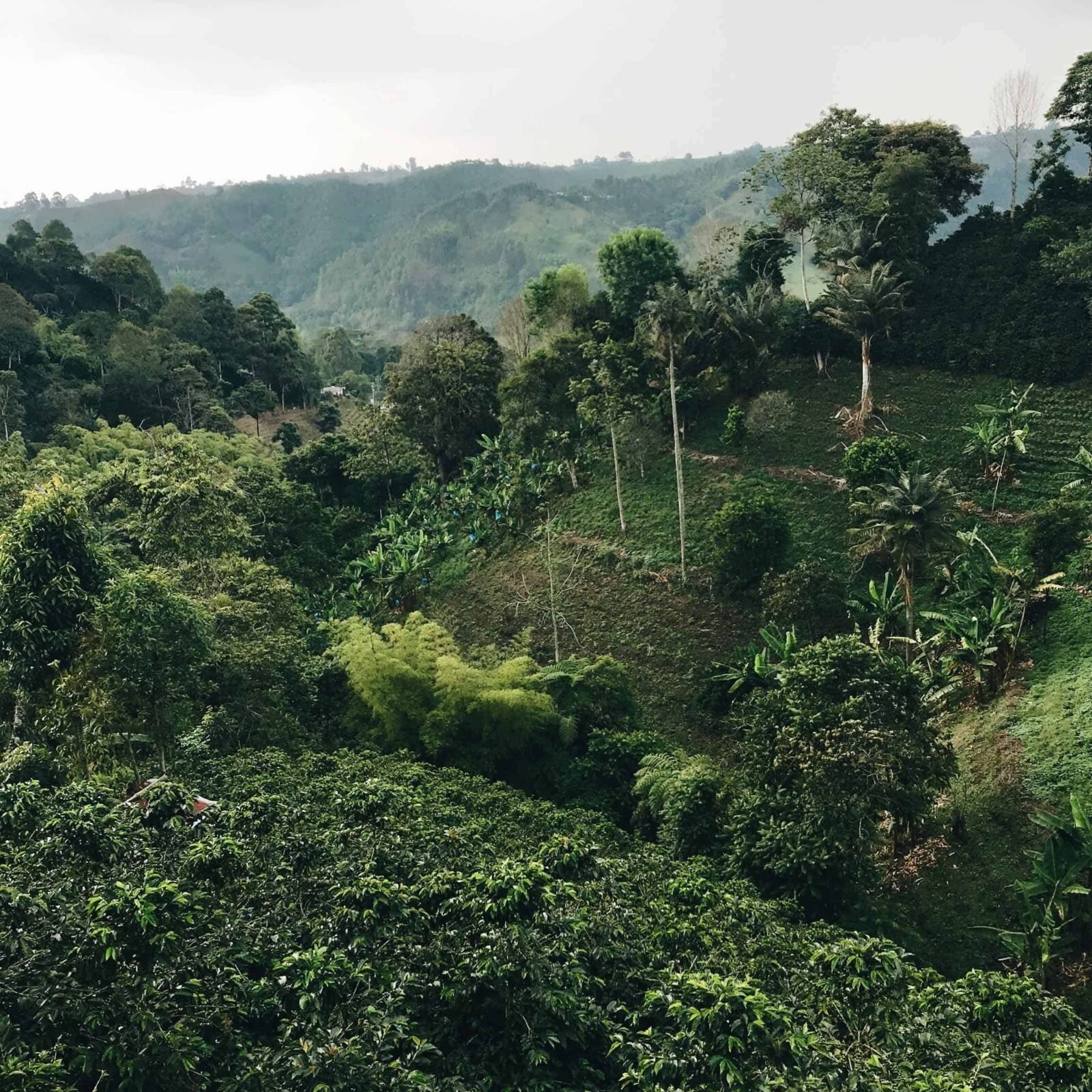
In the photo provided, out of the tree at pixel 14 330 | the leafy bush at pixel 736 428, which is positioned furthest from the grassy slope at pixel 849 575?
the tree at pixel 14 330

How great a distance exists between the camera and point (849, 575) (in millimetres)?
26781

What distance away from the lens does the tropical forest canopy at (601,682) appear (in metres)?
8.19

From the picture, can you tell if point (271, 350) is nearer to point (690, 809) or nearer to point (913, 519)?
point (913, 519)

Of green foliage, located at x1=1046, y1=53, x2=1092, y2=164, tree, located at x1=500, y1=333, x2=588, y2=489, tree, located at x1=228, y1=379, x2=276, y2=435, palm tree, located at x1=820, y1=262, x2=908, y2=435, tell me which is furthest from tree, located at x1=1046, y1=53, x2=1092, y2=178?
tree, located at x1=228, y1=379, x2=276, y2=435

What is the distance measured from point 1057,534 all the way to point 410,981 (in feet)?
67.9

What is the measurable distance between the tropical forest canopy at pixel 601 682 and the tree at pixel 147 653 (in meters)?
0.08

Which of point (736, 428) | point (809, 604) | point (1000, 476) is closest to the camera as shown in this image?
point (809, 604)

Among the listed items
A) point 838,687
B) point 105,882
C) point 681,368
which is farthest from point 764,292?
point 105,882

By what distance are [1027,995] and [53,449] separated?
37.4 m

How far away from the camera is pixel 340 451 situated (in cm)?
4119

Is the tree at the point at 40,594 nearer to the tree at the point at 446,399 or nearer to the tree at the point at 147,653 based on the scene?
the tree at the point at 147,653

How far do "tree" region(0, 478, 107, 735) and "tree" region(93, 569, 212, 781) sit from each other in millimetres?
727

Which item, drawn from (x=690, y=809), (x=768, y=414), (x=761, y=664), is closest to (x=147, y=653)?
(x=690, y=809)

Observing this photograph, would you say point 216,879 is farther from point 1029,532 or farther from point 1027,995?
point 1029,532
